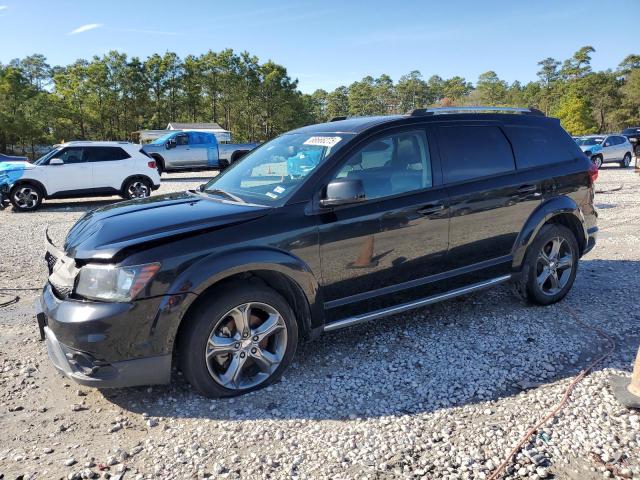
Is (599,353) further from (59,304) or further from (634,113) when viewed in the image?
(634,113)

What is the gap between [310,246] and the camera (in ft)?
11.0

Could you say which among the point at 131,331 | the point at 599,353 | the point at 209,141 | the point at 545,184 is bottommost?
the point at 599,353

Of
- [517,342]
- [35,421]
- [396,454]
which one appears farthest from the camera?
[517,342]

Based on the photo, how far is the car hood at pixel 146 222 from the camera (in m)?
2.97

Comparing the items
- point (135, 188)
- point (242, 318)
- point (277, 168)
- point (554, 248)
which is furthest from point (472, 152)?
point (135, 188)

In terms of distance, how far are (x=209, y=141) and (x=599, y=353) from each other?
20.0m

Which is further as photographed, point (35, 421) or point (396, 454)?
point (35, 421)

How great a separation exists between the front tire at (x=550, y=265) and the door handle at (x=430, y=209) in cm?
119

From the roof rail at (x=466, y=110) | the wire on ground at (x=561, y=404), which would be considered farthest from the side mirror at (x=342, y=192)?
the wire on ground at (x=561, y=404)

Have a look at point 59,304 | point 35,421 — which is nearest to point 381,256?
point 59,304

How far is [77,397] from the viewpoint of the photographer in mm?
3314

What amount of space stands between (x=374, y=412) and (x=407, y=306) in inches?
38.9

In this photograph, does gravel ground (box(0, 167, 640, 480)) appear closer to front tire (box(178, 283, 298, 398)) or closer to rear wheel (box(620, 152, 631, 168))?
front tire (box(178, 283, 298, 398))

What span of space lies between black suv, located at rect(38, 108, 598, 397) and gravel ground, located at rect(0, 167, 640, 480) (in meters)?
0.32
